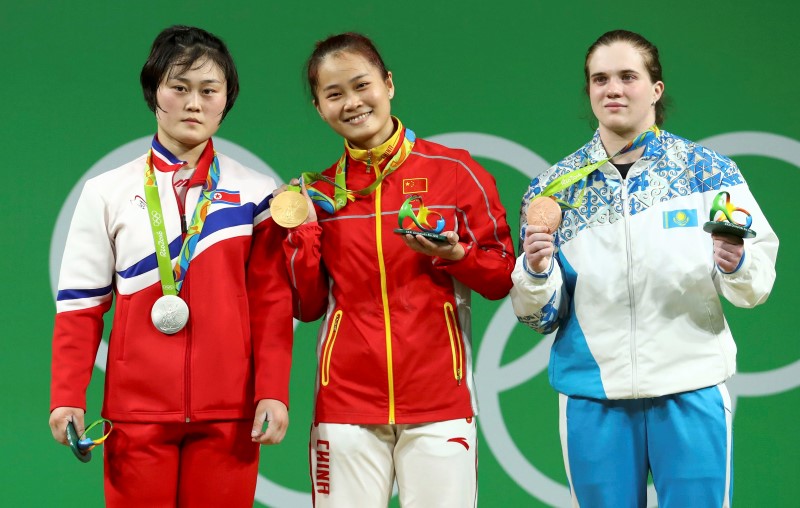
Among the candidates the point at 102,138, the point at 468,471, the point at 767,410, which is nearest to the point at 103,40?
the point at 102,138

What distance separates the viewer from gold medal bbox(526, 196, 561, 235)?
2359 millimetres

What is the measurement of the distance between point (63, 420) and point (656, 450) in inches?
56.8

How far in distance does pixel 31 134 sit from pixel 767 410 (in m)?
3.02

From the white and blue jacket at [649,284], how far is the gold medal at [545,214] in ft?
0.41

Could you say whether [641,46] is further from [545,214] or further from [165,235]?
[165,235]

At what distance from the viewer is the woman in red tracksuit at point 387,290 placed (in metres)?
2.47

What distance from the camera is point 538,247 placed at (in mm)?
2348

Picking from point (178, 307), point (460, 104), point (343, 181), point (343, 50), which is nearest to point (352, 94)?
point (343, 50)

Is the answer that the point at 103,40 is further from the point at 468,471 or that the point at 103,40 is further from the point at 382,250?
the point at 468,471

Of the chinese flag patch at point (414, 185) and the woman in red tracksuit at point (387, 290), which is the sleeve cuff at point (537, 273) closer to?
the woman in red tracksuit at point (387, 290)

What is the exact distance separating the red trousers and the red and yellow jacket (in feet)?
0.89

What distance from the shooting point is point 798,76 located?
3.81 metres

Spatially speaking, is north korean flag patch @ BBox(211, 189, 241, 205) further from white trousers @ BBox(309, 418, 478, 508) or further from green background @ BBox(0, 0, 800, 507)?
green background @ BBox(0, 0, 800, 507)

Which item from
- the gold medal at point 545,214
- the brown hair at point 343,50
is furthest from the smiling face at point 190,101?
the gold medal at point 545,214
